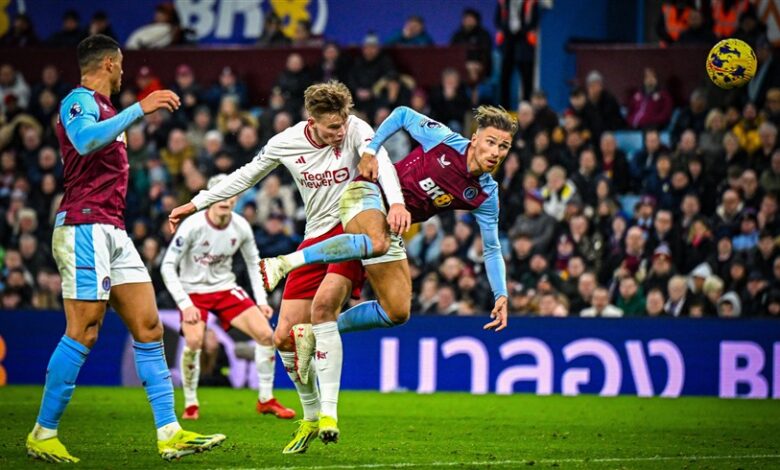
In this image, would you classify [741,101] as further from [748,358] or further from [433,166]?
[433,166]

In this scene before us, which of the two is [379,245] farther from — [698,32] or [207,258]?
[698,32]

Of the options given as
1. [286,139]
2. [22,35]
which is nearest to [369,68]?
[22,35]

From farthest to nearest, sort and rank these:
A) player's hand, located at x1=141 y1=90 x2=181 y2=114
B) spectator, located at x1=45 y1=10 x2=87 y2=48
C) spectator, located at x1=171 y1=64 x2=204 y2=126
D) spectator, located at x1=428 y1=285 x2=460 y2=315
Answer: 1. spectator, located at x1=45 y1=10 x2=87 y2=48
2. spectator, located at x1=171 y1=64 x2=204 y2=126
3. spectator, located at x1=428 y1=285 x2=460 y2=315
4. player's hand, located at x1=141 y1=90 x2=181 y2=114

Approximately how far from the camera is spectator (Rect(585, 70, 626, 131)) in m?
17.7

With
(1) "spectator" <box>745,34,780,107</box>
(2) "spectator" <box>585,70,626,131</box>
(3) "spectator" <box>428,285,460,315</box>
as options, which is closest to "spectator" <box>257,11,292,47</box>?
(2) "spectator" <box>585,70,626,131</box>

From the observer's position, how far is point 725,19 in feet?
60.4

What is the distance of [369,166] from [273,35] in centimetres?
1272

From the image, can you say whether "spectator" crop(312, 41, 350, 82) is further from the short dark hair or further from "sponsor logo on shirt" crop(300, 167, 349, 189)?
the short dark hair

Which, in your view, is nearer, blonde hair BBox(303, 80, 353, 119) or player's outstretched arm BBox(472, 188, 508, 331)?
blonde hair BBox(303, 80, 353, 119)

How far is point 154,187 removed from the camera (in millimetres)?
18062

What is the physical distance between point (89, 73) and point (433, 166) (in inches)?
97.7

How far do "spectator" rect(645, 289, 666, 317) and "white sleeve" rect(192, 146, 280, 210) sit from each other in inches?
304

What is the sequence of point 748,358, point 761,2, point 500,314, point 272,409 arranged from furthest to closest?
point 761,2
point 748,358
point 272,409
point 500,314

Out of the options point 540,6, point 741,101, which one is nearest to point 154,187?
point 540,6
